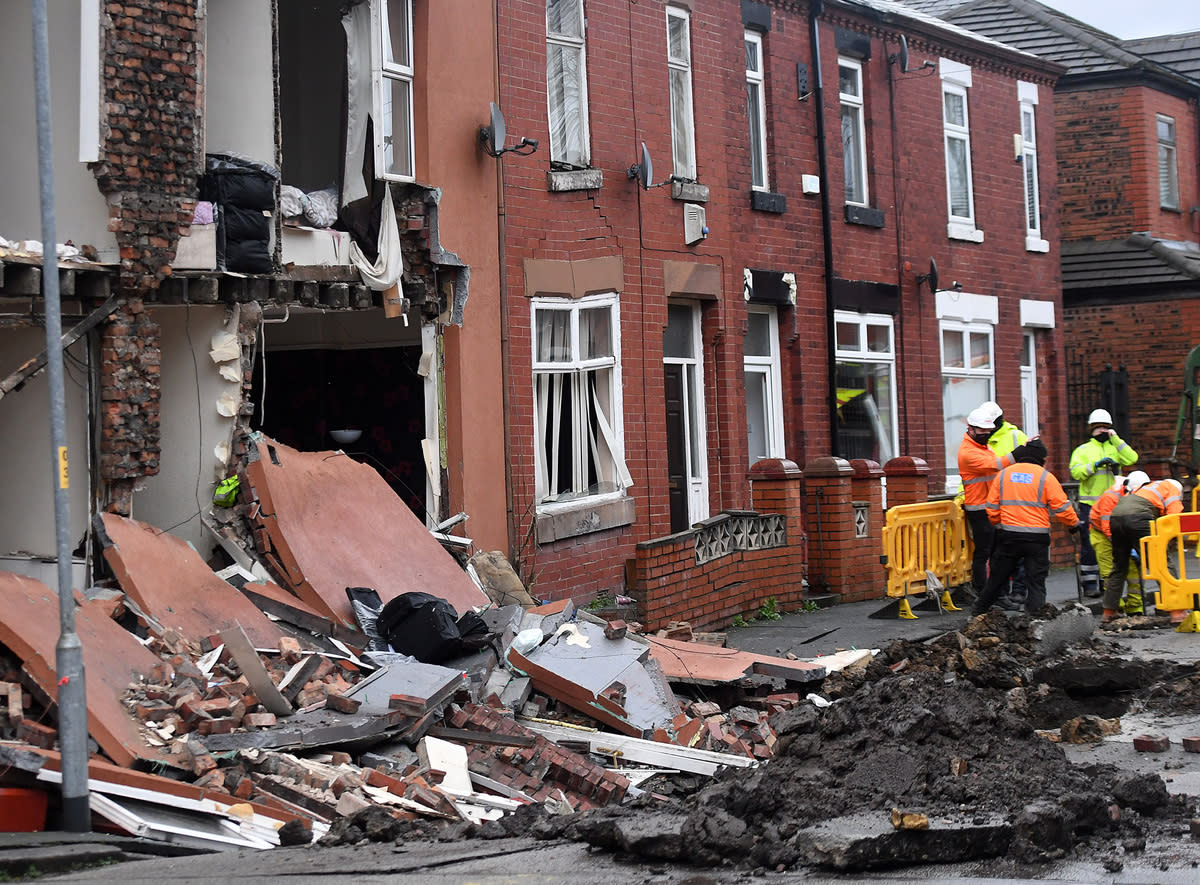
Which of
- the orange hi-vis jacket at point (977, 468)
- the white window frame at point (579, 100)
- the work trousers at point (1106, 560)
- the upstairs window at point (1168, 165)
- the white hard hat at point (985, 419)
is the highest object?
the upstairs window at point (1168, 165)

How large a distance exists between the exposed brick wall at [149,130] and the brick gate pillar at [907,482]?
916cm

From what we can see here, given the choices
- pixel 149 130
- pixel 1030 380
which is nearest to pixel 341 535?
pixel 149 130

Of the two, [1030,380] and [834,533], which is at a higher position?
[1030,380]

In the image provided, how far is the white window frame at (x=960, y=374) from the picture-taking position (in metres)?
19.8

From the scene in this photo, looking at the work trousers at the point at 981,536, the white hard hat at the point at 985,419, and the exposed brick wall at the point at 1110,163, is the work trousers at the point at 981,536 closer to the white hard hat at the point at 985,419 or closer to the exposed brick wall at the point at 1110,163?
the white hard hat at the point at 985,419

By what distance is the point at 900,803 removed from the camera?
21.7 ft

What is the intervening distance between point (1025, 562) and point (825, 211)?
588 centimetres

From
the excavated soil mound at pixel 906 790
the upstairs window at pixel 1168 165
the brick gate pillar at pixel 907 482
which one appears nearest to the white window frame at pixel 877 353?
the brick gate pillar at pixel 907 482

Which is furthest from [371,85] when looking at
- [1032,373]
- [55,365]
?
[1032,373]

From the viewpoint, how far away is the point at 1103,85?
25.3 meters

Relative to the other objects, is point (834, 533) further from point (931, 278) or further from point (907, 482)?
point (931, 278)

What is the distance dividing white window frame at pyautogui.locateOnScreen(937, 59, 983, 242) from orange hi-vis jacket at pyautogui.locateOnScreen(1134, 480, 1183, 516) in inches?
264

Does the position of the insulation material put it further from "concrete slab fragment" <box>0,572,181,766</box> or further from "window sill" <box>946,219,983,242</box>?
"window sill" <box>946,219,983,242</box>

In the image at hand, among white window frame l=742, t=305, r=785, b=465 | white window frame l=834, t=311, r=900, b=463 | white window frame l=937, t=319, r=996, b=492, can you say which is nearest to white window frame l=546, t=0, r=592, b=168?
white window frame l=742, t=305, r=785, b=465
